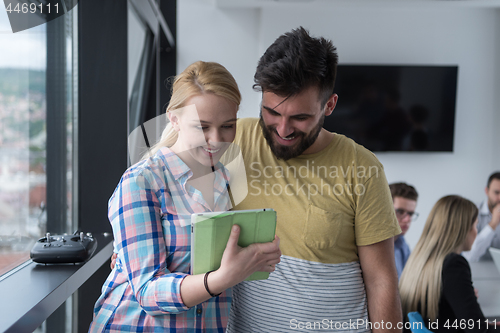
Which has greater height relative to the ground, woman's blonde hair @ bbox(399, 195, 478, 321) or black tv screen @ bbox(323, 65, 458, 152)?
black tv screen @ bbox(323, 65, 458, 152)

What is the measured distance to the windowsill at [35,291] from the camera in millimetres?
707

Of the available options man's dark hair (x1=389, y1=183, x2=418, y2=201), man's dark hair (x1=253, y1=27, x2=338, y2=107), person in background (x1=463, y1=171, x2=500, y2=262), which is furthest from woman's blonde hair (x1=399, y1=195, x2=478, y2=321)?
man's dark hair (x1=253, y1=27, x2=338, y2=107)

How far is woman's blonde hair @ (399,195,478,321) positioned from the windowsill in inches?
49.2

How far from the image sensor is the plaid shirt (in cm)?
76

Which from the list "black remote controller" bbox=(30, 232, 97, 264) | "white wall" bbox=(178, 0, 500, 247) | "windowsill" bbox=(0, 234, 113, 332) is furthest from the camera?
"white wall" bbox=(178, 0, 500, 247)

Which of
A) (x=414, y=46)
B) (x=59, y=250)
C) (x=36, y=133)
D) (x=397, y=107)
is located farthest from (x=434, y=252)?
(x=414, y=46)

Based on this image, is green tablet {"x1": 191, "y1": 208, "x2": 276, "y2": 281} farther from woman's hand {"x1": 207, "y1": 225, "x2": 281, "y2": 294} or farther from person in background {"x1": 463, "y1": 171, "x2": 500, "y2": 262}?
person in background {"x1": 463, "y1": 171, "x2": 500, "y2": 262}

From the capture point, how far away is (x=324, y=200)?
3.55 feet

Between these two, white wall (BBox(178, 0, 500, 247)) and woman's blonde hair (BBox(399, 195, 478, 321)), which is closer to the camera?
woman's blonde hair (BBox(399, 195, 478, 321))

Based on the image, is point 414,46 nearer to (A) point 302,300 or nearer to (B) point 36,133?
(A) point 302,300

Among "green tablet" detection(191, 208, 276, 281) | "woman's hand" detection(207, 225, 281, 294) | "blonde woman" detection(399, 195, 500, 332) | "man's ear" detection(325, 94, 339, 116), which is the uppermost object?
"man's ear" detection(325, 94, 339, 116)

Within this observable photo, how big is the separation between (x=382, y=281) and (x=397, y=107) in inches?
96.0

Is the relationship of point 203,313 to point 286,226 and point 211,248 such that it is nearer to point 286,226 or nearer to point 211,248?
point 211,248

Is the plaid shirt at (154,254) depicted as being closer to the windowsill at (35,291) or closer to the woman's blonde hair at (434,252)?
the windowsill at (35,291)
